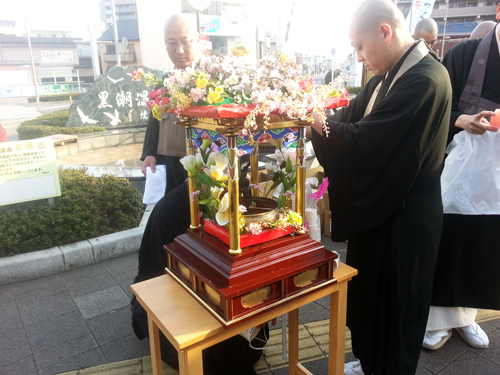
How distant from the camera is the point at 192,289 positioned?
65.1 inches

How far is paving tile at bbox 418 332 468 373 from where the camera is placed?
2379 millimetres

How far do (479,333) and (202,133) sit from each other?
91.0 inches

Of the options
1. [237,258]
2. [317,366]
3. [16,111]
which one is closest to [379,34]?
[237,258]

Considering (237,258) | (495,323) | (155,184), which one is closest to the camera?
(237,258)

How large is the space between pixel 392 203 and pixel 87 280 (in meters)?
2.85

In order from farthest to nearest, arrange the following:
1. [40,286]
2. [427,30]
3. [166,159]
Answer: [427,30] < [40,286] < [166,159]

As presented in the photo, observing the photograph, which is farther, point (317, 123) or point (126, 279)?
point (126, 279)

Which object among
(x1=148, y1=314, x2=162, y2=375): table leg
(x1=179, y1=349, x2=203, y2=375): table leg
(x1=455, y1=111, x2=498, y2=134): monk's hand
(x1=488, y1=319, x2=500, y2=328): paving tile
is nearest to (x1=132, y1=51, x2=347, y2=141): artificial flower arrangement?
(x1=179, y1=349, x2=203, y2=375): table leg

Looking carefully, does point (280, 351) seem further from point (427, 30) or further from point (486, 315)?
point (427, 30)

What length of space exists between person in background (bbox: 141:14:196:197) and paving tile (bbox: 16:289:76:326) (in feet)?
4.19

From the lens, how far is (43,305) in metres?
3.09

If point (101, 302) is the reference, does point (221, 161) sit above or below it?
above

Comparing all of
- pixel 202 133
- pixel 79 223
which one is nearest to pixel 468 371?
pixel 202 133

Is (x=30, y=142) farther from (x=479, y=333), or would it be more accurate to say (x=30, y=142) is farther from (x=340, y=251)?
(x=479, y=333)
